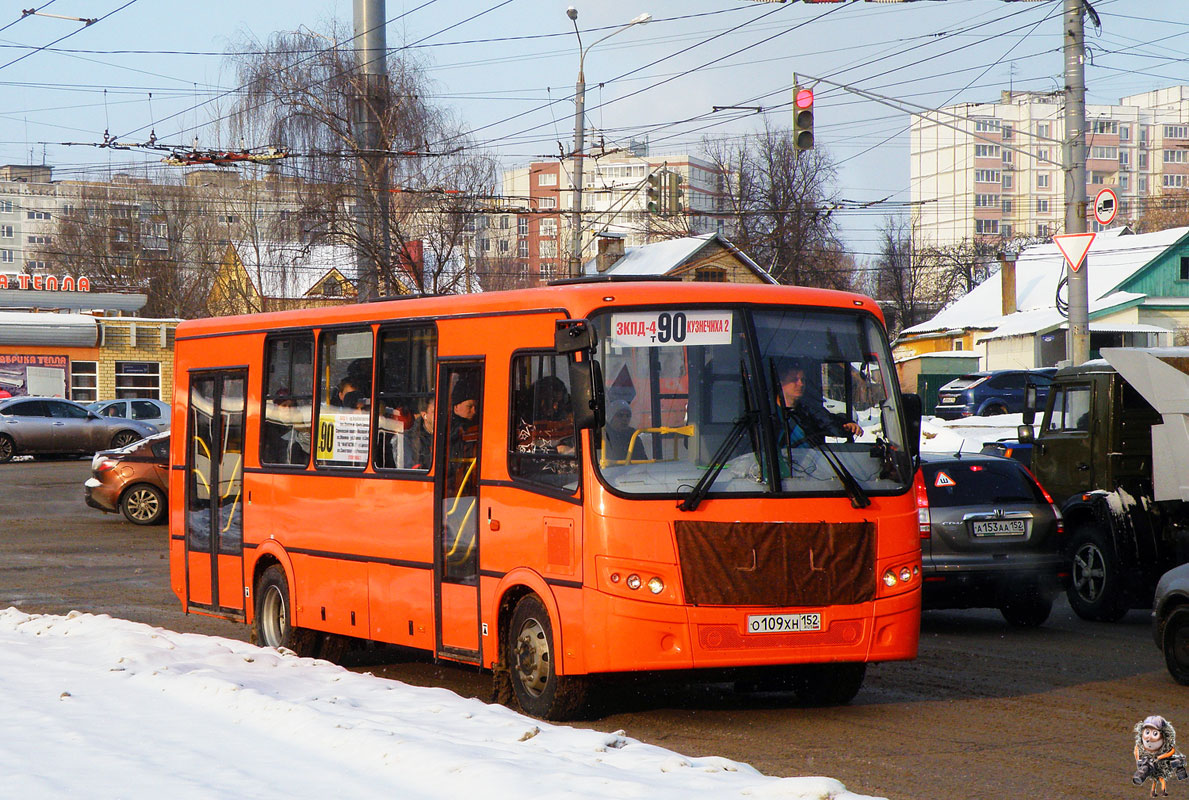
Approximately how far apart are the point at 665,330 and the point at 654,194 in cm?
2097

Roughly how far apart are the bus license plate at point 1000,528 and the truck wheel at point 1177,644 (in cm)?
288

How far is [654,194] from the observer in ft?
95.1

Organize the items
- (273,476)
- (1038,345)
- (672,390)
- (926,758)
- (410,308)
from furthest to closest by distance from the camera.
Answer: (1038,345), (273,476), (410,308), (672,390), (926,758)

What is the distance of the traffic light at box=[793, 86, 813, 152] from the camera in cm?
2030

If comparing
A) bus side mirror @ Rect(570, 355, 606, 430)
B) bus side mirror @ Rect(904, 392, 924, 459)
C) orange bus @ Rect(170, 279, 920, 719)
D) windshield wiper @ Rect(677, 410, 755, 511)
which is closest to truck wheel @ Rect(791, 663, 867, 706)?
orange bus @ Rect(170, 279, 920, 719)

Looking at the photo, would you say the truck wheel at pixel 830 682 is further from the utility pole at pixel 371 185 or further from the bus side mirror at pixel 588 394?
the utility pole at pixel 371 185

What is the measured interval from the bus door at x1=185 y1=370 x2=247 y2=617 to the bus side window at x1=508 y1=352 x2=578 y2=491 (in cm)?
403

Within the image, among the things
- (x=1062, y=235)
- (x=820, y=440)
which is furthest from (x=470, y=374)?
(x=1062, y=235)

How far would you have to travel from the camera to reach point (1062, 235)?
18438 mm

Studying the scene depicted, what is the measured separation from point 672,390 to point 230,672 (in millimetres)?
3221

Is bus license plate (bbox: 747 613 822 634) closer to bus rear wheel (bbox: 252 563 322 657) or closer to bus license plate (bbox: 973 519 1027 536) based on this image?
bus rear wheel (bbox: 252 563 322 657)

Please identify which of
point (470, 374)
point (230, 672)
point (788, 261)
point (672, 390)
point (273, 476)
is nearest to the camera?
point (672, 390)

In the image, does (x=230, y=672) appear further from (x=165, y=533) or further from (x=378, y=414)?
(x=165, y=533)

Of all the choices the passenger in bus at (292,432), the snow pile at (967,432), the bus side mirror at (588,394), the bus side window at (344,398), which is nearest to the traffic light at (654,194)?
the snow pile at (967,432)
